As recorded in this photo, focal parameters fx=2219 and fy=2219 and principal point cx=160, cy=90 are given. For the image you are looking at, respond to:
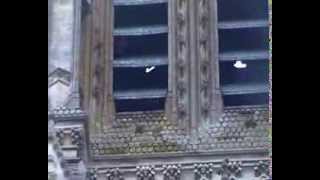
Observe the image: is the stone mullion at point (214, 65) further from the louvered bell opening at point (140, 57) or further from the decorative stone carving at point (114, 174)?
the decorative stone carving at point (114, 174)

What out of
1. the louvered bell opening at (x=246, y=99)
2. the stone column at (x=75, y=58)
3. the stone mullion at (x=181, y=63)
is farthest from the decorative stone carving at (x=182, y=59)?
the stone column at (x=75, y=58)

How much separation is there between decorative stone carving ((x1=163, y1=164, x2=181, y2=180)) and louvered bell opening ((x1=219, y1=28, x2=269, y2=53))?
77cm

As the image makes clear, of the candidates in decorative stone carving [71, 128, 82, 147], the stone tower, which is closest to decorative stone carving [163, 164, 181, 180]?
the stone tower

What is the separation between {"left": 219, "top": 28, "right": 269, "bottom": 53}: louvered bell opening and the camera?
12062 mm

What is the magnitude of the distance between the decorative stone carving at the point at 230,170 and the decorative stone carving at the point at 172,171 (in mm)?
229

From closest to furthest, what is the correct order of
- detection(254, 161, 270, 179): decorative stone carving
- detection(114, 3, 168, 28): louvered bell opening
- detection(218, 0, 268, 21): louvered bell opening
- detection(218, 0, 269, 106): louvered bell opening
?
1. detection(254, 161, 270, 179): decorative stone carving
2. detection(218, 0, 269, 106): louvered bell opening
3. detection(218, 0, 268, 21): louvered bell opening
4. detection(114, 3, 168, 28): louvered bell opening

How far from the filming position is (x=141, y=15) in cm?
1248

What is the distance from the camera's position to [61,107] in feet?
38.7

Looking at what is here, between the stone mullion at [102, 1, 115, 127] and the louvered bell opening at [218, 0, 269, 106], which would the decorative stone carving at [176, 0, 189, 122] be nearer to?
the louvered bell opening at [218, 0, 269, 106]

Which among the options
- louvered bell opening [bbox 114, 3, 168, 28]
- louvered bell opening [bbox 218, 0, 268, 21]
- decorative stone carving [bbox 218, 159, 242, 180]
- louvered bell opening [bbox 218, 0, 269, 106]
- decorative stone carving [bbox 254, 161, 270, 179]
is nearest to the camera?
decorative stone carving [bbox 254, 161, 270, 179]
